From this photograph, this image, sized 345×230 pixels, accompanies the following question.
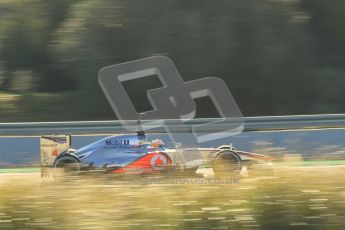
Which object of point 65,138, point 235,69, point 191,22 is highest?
point 191,22

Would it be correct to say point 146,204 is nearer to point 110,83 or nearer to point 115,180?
point 115,180

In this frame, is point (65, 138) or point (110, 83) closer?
point (65, 138)

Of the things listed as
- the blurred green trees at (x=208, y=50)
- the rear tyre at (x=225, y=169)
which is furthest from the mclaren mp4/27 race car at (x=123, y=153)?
the blurred green trees at (x=208, y=50)

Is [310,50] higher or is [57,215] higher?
[310,50]

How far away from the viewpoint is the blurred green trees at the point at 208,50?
1814cm

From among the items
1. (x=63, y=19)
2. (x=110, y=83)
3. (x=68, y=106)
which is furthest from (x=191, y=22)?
(x=63, y=19)

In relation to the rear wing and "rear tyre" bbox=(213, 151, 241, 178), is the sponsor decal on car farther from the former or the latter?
"rear tyre" bbox=(213, 151, 241, 178)

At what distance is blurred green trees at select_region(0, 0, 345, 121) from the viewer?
18.1 meters

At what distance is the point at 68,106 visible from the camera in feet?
63.3

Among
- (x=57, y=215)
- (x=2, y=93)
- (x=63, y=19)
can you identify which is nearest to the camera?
(x=57, y=215)

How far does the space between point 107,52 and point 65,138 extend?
8381mm

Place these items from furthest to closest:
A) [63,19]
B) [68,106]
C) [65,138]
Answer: [63,19] < [68,106] < [65,138]

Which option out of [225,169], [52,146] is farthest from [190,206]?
[52,146]

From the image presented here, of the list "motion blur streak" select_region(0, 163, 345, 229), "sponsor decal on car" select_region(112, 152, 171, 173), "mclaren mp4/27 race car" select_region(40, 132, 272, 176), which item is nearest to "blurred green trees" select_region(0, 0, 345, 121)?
"mclaren mp4/27 race car" select_region(40, 132, 272, 176)
